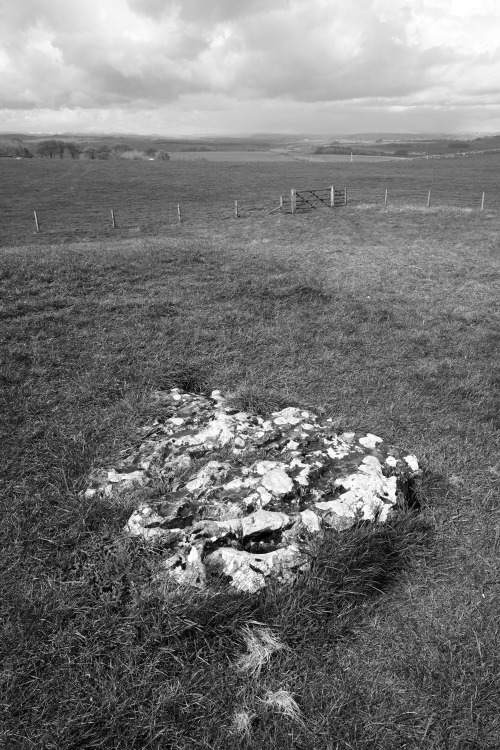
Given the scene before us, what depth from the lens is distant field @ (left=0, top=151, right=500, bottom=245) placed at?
35219mm

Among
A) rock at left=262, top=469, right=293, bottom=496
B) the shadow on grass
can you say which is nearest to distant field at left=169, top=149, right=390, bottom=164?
rock at left=262, top=469, right=293, bottom=496

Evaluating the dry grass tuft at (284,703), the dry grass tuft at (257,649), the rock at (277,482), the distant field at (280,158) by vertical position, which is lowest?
the dry grass tuft at (284,703)

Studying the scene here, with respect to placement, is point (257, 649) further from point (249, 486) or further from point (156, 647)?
point (249, 486)

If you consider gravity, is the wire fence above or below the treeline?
below

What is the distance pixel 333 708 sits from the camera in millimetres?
2969

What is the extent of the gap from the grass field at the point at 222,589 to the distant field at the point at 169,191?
2282cm

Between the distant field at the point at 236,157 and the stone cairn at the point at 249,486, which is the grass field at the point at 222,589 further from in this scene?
the distant field at the point at 236,157

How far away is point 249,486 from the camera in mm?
4492

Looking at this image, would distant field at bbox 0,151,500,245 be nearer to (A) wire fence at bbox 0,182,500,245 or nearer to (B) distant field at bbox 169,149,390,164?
(A) wire fence at bbox 0,182,500,245

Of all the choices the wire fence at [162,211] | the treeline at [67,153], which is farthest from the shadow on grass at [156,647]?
the treeline at [67,153]

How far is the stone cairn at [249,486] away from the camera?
3.79 metres

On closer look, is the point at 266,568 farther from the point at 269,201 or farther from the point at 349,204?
the point at 269,201

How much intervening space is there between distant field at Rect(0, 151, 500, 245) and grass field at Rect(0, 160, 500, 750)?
74.9 feet

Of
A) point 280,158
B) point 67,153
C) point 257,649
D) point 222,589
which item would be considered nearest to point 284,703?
point 257,649
